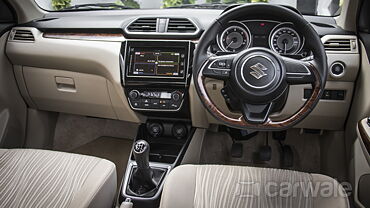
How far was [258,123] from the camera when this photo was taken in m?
1.44

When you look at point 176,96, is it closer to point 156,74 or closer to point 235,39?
point 156,74

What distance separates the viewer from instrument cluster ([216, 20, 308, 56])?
1.52 m

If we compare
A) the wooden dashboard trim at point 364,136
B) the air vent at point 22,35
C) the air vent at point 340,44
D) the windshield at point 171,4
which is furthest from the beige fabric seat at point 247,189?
the air vent at point 22,35

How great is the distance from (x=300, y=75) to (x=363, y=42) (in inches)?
20.7

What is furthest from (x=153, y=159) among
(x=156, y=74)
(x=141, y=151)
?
(x=156, y=74)

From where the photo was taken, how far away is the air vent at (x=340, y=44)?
176 cm

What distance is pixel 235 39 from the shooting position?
156 centimetres

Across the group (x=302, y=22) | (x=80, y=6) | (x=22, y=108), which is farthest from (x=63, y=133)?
(x=302, y=22)

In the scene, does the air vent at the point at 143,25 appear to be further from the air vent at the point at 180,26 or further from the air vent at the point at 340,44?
the air vent at the point at 340,44

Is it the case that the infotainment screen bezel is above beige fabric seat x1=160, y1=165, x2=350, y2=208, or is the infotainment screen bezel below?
above

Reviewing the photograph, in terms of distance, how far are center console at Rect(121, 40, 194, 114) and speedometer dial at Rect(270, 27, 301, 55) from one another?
1.40 ft

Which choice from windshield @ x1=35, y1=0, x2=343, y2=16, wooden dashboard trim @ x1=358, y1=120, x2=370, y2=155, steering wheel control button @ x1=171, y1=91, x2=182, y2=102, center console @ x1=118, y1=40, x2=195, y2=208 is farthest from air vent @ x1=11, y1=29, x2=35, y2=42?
wooden dashboard trim @ x1=358, y1=120, x2=370, y2=155

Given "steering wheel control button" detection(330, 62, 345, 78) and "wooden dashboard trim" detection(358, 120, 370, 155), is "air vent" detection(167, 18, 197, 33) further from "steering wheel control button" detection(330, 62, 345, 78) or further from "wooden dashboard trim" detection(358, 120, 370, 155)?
"wooden dashboard trim" detection(358, 120, 370, 155)

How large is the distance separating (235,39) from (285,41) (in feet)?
0.65
